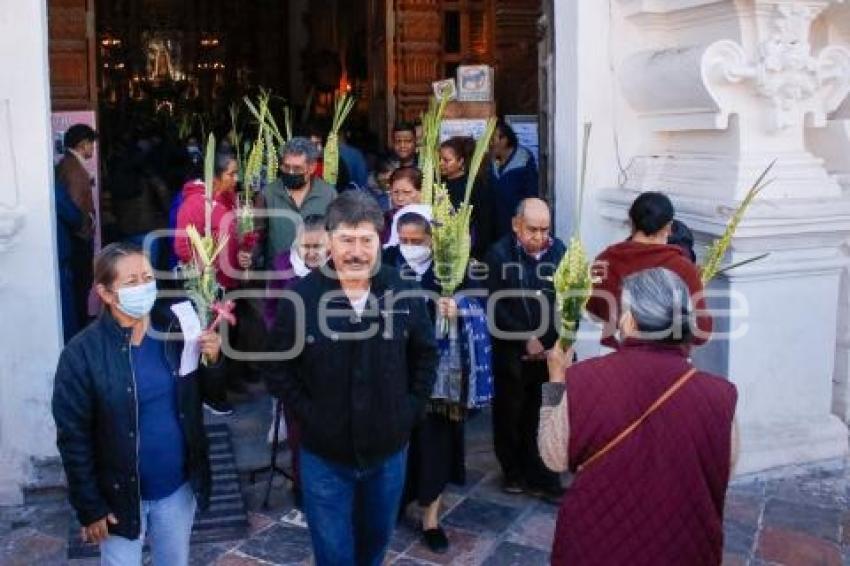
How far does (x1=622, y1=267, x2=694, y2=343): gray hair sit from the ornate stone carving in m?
2.93

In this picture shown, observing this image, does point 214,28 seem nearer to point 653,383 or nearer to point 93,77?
point 93,77

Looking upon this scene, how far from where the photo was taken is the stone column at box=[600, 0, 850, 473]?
5.45 metres

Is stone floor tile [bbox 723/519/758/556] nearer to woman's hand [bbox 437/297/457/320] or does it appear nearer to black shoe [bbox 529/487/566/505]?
black shoe [bbox 529/487/566/505]

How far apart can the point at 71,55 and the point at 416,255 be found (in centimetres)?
616

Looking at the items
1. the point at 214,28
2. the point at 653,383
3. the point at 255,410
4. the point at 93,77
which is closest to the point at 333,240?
the point at 653,383

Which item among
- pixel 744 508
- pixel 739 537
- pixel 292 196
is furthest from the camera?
pixel 292 196

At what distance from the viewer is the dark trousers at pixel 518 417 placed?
206 inches

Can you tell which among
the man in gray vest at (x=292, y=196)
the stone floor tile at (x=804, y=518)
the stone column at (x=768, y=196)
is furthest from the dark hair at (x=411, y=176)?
the stone floor tile at (x=804, y=518)

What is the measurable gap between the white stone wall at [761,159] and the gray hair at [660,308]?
2634mm

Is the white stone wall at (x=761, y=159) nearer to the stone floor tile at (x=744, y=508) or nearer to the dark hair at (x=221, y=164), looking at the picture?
the stone floor tile at (x=744, y=508)

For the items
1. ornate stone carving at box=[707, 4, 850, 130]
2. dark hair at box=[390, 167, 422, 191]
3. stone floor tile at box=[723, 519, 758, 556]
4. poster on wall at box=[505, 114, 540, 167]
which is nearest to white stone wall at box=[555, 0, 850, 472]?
ornate stone carving at box=[707, 4, 850, 130]

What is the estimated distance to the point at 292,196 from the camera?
569cm

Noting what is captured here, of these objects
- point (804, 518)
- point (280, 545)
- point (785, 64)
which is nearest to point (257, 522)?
point (280, 545)

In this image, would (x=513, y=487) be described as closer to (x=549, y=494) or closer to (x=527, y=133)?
(x=549, y=494)
